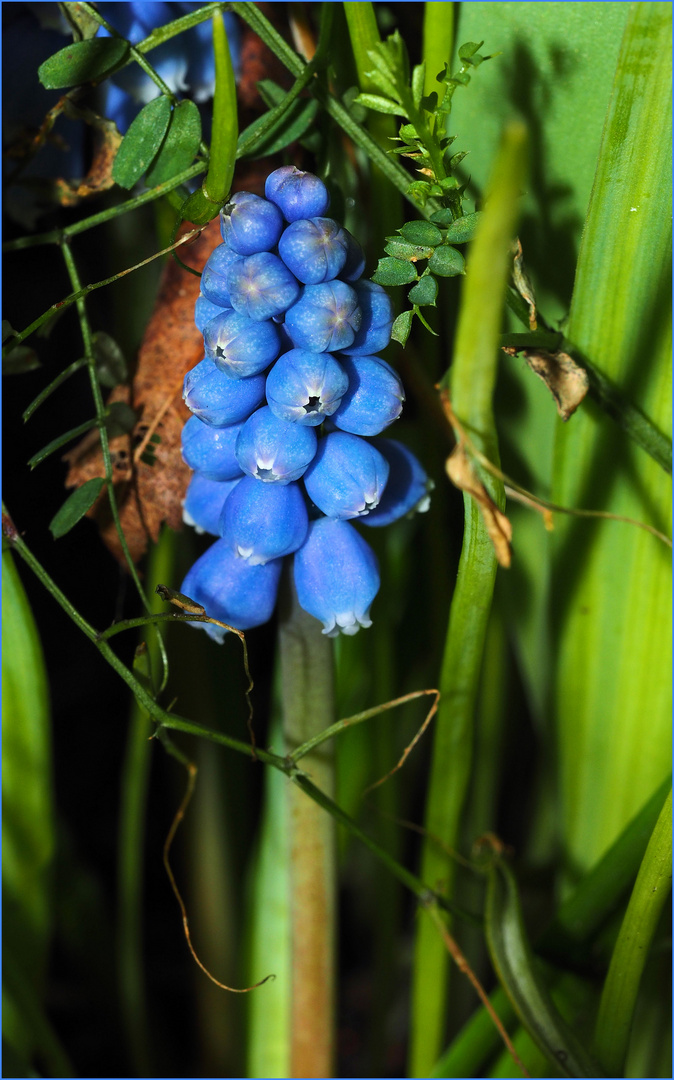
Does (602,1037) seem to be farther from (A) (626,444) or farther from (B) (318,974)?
(A) (626,444)

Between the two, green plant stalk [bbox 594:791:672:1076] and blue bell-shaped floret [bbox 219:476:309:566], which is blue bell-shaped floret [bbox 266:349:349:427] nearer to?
blue bell-shaped floret [bbox 219:476:309:566]

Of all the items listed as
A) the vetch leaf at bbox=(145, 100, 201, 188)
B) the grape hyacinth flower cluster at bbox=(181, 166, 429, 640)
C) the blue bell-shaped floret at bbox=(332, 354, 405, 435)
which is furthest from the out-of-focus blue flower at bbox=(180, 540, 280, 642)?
the vetch leaf at bbox=(145, 100, 201, 188)

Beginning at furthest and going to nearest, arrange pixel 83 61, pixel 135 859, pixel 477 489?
pixel 135 859 < pixel 83 61 < pixel 477 489

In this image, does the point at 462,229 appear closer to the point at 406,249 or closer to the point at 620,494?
the point at 406,249

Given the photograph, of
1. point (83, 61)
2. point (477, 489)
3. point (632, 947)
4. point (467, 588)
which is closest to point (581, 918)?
point (632, 947)

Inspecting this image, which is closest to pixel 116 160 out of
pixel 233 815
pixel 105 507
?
pixel 105 507

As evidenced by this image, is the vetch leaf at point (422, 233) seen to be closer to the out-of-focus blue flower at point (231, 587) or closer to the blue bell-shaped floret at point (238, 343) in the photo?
the blue bell-shaped floret at point (238, 343)
